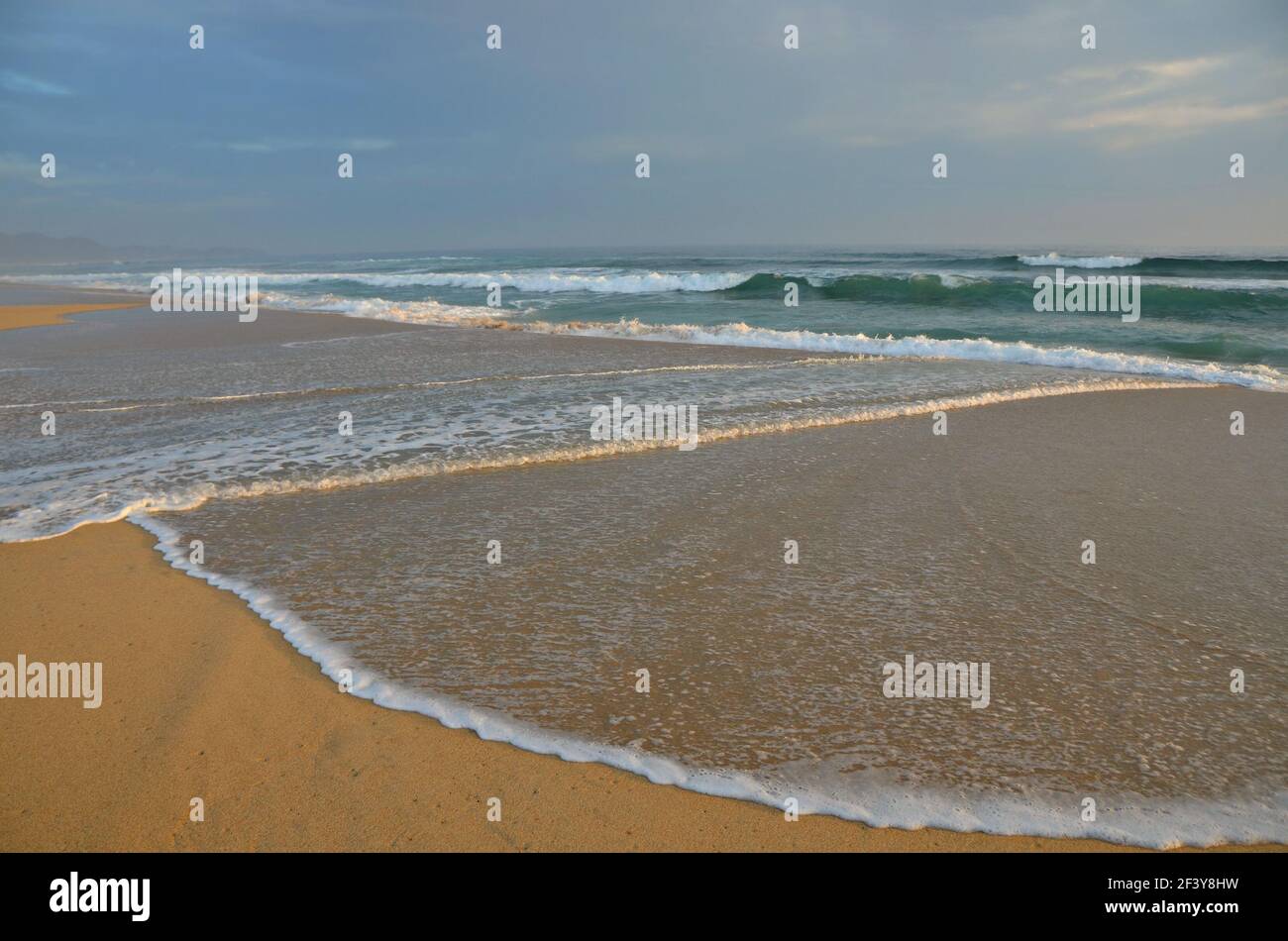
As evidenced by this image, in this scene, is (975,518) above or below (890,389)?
below

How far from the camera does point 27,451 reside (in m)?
6.68

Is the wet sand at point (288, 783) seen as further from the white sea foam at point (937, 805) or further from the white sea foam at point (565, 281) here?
the white sea foam at point (565, 281)

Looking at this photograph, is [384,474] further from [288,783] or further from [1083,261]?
[1083,261]

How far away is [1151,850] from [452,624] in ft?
8.86

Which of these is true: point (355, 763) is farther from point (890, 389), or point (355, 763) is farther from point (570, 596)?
point (890, 389)

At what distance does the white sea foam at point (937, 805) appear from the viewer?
2.40m

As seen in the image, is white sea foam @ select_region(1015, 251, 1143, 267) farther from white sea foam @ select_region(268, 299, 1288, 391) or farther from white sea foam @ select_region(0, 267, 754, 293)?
white sea foam @ select_region(268, 299, 1288, 391)

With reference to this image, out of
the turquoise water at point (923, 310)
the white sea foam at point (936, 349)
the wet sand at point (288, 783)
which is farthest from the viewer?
the turquoise water at point (923, 310)

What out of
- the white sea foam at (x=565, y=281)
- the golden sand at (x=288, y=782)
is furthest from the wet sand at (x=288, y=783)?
the white sea foam at (x=565, y=281)

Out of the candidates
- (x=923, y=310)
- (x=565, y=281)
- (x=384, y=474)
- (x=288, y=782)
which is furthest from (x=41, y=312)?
(x=288, y=782)

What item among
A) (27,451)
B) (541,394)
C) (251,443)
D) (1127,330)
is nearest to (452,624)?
(251,443)

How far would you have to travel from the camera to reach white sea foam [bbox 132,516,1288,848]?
2.40 m

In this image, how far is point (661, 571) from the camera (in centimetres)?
429

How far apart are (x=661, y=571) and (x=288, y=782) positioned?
6.98 feet
